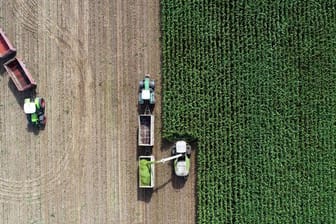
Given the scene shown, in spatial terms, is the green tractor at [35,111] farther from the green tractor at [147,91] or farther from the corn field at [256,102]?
the corn field at [256,102]

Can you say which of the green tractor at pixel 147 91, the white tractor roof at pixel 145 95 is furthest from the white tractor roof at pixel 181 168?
the white tractor roof at pixel 145 95

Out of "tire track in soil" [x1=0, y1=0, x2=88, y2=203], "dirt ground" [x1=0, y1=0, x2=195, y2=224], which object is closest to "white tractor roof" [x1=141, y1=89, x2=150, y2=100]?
"dirt ground" [x1=0, y1=0, x2=195, y2=224]

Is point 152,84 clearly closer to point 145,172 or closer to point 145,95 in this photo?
point 145,95

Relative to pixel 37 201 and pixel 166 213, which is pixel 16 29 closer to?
pixel 37 201

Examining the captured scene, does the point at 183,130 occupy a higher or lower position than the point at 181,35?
lower

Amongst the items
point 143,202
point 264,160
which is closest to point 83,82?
point 143,202

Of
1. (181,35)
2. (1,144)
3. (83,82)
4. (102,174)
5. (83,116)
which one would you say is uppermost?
(181,35)

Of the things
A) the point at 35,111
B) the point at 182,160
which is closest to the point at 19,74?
the point at 35,111
